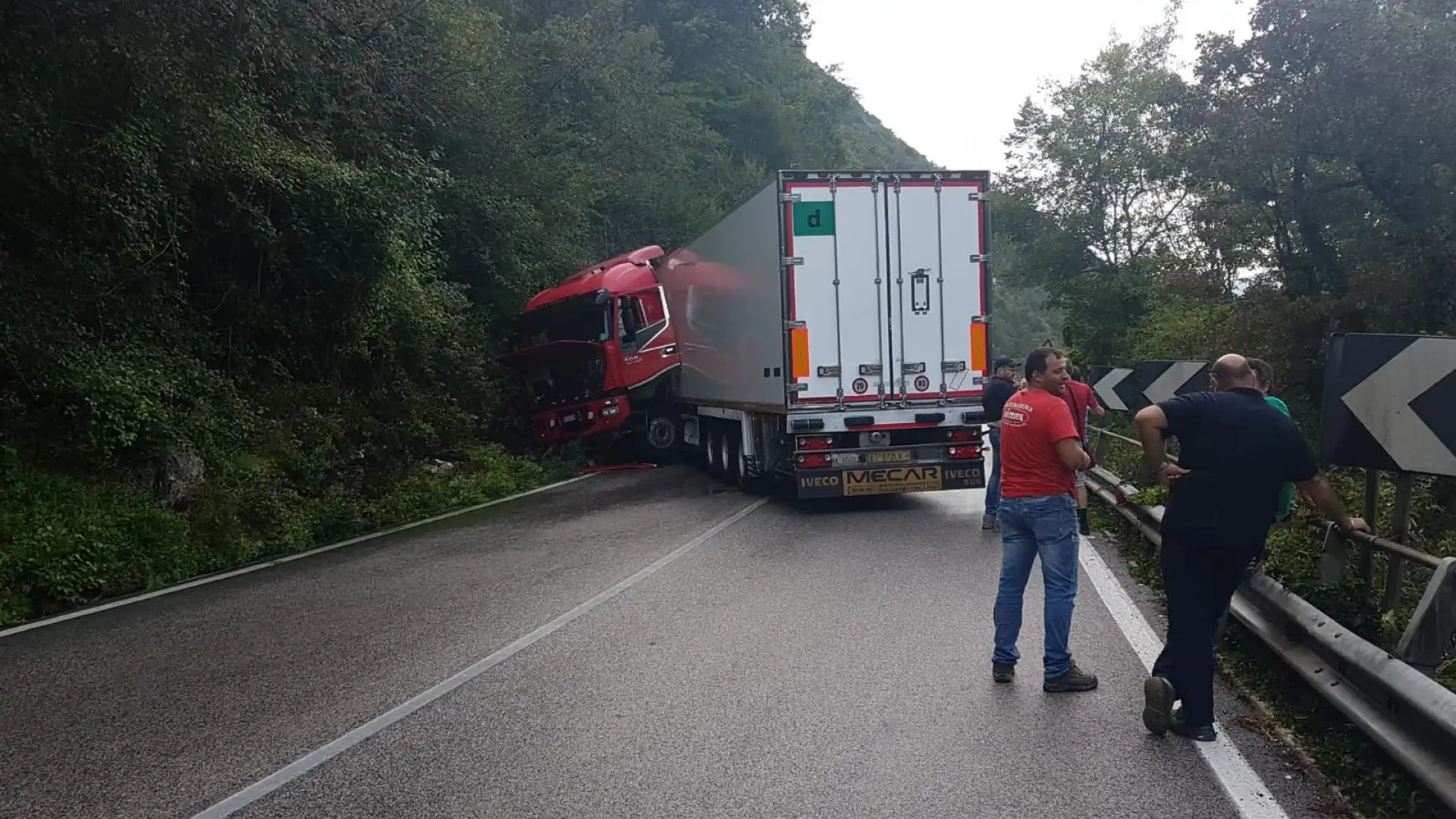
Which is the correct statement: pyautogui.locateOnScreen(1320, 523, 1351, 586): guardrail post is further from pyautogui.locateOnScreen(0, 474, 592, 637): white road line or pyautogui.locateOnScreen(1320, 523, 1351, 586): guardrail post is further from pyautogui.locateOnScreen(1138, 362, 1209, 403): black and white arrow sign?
pyautogui.locateOnScreen(0, 474, 592, 637): white road line

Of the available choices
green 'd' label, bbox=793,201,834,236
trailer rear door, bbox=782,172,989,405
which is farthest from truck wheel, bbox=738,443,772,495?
green 'd' label, bbox=793,201,834,236

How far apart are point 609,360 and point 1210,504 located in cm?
1561

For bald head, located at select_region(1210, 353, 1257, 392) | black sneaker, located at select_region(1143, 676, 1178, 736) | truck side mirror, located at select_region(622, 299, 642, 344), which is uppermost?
truck side mirror, located at select_region(622, 299, 642, 344)

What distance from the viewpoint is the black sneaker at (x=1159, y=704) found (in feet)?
16.0

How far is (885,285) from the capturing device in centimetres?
1271

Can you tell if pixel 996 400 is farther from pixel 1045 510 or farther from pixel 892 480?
pixel 1045 510

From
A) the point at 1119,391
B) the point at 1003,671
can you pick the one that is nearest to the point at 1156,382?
the point at 1119,391

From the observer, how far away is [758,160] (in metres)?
50.8

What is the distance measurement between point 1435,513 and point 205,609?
33.9 ft

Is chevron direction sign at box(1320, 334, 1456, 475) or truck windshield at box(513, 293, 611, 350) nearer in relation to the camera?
chevron direction sign at box(1320, 334, 1456, 475)

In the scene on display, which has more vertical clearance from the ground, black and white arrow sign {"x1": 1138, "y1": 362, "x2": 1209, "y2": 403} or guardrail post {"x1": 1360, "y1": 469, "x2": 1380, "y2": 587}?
black and white arrow sign {"x1": 1138, "y1": 362, "x2": 1209, "y2": 403}

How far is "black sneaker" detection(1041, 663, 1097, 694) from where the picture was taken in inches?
225

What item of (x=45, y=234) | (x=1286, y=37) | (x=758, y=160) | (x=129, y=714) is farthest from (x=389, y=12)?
(x=758, y=160)

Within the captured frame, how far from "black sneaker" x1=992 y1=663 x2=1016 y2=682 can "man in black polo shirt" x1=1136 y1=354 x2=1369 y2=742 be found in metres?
0.92
